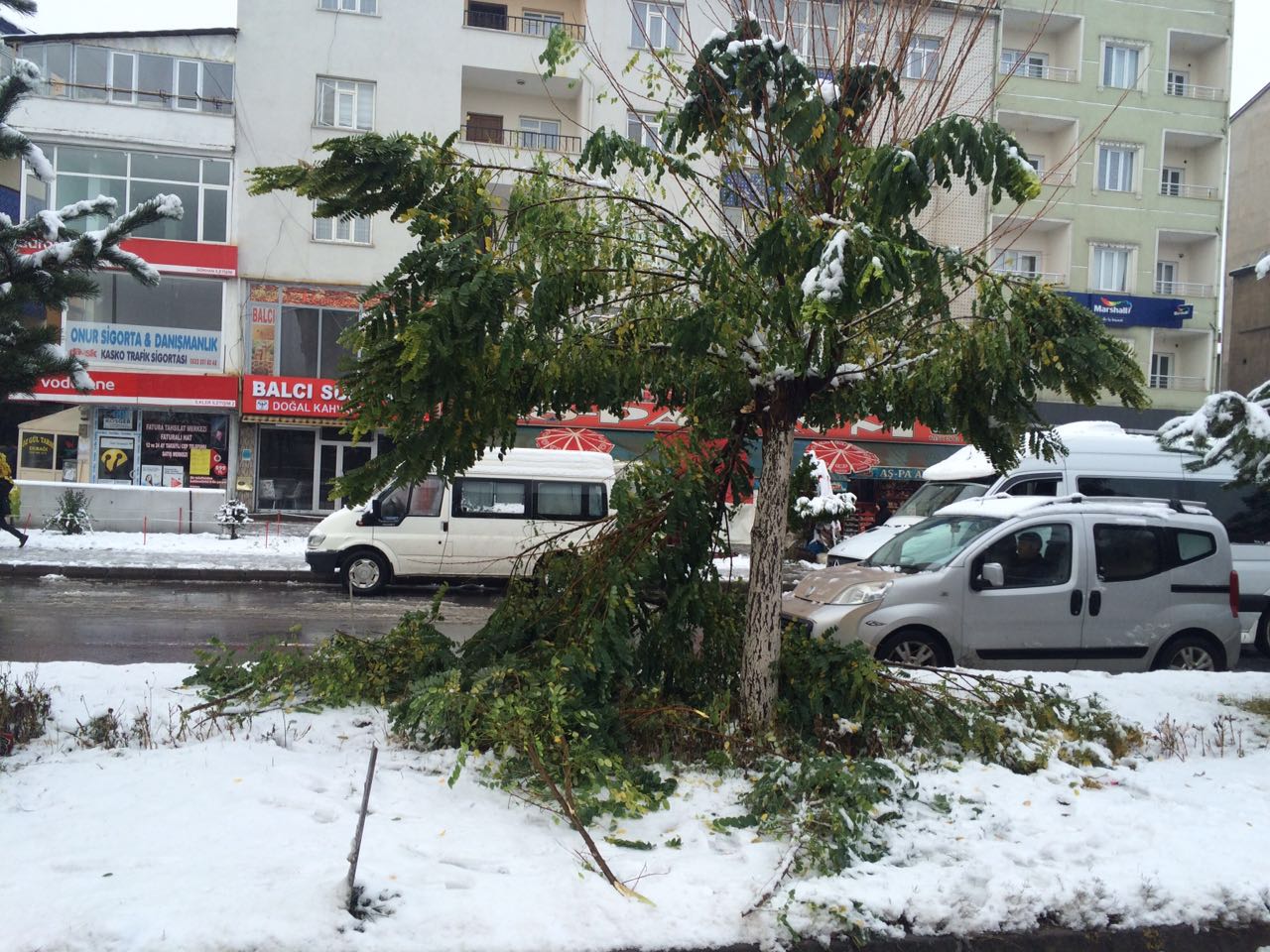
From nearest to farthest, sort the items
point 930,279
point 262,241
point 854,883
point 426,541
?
point 854,883 → point 930,279 → point 426,541 → point 262,241

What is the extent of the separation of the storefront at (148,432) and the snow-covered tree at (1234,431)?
76.3 ft

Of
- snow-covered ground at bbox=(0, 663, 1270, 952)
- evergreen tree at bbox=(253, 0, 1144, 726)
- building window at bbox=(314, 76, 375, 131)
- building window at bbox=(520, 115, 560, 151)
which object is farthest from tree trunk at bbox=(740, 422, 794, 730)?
building window at bbox=(520, 115, 560, 151)

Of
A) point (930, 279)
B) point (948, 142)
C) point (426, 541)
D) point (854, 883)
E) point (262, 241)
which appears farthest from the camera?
point (262, 241)

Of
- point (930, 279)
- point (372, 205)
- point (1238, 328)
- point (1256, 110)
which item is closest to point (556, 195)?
point (372, 205)

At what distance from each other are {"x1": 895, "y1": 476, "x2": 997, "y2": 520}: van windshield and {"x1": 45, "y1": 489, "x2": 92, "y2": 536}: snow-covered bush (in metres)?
15.6

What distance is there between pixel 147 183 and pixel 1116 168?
28.9 meters

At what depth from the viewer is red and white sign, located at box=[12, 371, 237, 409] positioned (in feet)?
79.7

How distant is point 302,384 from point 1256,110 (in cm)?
3619

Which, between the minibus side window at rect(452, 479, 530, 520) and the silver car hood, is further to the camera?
the minibus side window at rect(452, 479, 530, 520)

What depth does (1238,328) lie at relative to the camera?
1416 inches

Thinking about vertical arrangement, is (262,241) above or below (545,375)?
above

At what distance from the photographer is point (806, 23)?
616 cm

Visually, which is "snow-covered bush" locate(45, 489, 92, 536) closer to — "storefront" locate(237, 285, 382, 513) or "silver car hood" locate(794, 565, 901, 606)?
"storefront" locate(237, 285, 382, 513)

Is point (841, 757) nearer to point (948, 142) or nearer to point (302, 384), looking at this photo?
point (948, 142)
